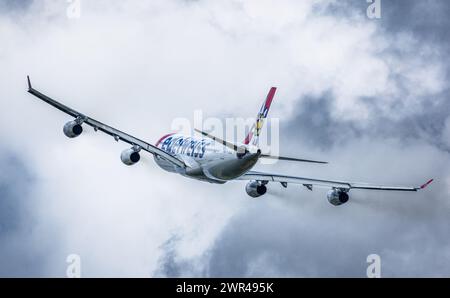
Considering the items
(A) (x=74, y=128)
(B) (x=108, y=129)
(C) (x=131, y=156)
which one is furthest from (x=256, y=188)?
(A) (x=74, y=128)

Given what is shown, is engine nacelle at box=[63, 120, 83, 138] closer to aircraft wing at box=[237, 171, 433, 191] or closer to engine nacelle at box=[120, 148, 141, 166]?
engine nacelle at box=[120, 148, 141, 166]

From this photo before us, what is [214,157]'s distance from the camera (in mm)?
84562

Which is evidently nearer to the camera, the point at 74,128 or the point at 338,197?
the point at 74,128

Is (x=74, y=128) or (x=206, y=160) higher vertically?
(x=74, y=128)

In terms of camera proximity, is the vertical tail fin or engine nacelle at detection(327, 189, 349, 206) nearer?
the vertical tail fin

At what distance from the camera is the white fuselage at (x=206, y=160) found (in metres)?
82.4

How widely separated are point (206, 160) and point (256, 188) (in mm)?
7065

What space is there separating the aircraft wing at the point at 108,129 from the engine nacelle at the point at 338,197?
12.9 metres

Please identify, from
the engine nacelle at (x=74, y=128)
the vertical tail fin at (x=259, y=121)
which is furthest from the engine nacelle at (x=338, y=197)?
the engine nacelle at (x=74, y=128)

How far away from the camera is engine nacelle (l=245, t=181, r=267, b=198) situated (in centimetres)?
9075

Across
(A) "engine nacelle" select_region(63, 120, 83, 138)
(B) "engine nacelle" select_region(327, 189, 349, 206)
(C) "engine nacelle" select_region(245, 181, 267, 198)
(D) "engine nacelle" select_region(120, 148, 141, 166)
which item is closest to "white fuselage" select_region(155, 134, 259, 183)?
(D) "engine nacelle" select_region(120, 148, 141, 166)

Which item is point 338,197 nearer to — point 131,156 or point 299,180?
point 299,180

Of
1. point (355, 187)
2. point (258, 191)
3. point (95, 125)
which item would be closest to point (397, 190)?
point (355, 187)

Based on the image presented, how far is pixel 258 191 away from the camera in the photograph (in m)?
90.8
